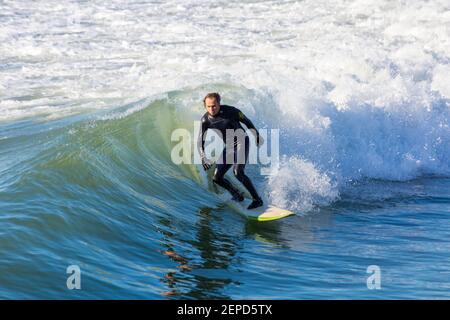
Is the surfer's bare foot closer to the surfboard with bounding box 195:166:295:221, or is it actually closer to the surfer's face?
the surfboard with bounding box 195:166:295:221

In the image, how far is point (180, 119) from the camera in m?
13.2

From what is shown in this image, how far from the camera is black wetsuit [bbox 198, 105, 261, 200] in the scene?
9.84 m

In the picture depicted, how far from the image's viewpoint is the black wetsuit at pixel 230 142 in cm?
984

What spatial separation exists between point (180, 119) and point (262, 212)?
374 centimetres

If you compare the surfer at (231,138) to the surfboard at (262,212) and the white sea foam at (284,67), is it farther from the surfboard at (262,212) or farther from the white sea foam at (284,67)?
the white sea foam at (284,67)

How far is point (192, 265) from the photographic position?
26.6ft

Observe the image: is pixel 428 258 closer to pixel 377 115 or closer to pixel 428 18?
pixel 377 115

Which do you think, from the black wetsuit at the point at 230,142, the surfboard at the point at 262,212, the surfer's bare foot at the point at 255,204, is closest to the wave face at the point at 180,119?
the surfboard at the point at 262,212

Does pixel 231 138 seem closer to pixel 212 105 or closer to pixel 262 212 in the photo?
pixel 212 105

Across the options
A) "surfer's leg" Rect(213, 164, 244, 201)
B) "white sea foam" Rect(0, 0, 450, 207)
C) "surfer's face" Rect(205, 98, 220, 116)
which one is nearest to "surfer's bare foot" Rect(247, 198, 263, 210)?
"surfer's leg" Rect(213, 164, 244, 201)

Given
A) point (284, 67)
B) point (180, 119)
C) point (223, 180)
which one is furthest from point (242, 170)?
point (284, 67)

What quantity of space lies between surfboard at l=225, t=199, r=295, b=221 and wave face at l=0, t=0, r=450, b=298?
21 centimetres

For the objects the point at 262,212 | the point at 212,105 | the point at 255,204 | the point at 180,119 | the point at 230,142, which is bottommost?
the point at 262,212

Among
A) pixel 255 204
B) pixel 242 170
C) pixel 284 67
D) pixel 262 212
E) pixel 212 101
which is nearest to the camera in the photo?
pixel 212 101
